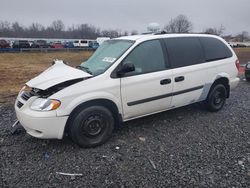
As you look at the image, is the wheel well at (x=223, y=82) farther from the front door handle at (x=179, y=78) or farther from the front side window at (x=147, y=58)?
the front side window at (x=147, y=58)

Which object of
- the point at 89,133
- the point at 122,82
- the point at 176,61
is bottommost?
the point at 89,133

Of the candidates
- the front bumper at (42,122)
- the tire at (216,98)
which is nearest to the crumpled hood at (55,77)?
the front bumper at (42,122)

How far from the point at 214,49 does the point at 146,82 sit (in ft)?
6.89

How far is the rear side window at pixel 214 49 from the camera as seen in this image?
4.75 metres

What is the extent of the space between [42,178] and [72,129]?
0.79 meters

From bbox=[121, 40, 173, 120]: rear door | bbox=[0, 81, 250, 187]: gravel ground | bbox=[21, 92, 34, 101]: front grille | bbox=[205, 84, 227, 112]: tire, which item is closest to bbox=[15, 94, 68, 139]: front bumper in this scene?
bbox=[21, 92, 34, 101]: front grille

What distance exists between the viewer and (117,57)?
12.3ft

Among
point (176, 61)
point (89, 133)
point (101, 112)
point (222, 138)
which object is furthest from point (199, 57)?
point (89, 133)

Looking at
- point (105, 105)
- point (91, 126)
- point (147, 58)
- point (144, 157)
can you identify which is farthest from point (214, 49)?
point (91, 126)

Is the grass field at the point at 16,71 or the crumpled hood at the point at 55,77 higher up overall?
the crumpled hood at the point at 55,77

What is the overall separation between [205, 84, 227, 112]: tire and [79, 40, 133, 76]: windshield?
2.30m

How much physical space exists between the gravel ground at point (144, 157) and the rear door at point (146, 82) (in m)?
0.52

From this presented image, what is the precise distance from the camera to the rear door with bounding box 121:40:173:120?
3725 millimetres

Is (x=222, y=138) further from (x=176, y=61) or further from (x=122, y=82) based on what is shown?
(x=122, y=82)
